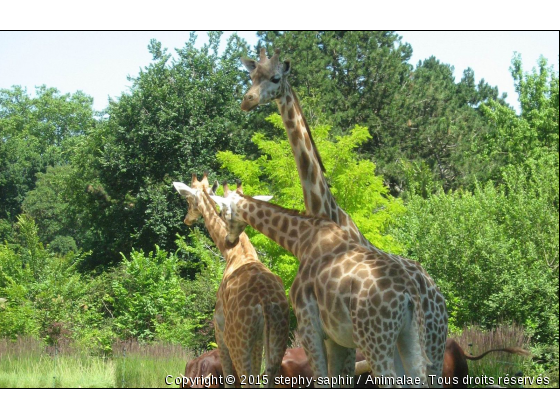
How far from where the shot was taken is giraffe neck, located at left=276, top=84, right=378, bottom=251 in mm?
8461

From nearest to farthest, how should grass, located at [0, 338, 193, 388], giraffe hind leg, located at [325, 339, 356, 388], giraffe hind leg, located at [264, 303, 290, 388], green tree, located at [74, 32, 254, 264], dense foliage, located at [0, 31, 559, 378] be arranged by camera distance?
giraffe hind leg, located at [325, 339, 356, 388], giraffe hind leg, located at [264, 303, 290, 388], grass, located at [0, 338, 193, 388], dense foliage, located at [0, 31, 559, 378], green tree, located at [74, 32, 254, 264]

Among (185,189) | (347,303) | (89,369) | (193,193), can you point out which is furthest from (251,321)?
(89,369)

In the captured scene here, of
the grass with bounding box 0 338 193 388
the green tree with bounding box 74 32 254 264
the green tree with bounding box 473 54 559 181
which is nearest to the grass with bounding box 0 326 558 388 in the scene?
the grass with bounding box 0 338 193 388

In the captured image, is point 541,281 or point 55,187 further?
point 55,187

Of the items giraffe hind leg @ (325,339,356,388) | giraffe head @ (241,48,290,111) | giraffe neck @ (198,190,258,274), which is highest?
giraffe head @ (241,48,290,111)

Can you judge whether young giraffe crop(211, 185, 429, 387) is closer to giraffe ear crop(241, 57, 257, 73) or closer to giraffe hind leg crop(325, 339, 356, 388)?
giraffe hind leg crop(325, 339, 356, 388)

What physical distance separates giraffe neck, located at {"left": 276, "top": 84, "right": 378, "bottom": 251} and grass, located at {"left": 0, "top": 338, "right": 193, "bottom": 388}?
4.16 meters

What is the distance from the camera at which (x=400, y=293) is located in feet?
21.0

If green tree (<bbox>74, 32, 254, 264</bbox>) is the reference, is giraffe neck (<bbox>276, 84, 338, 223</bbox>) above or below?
below

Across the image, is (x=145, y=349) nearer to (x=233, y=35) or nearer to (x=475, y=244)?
(x=475, y=244)

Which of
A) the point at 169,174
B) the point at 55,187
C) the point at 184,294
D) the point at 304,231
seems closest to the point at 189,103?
the point at 169,174

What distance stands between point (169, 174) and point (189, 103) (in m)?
2.90

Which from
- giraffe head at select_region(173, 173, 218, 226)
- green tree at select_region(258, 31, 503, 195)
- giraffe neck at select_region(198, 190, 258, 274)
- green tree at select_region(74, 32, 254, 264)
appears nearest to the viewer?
giraffe neck at select_region(198, 190, 258, 274)

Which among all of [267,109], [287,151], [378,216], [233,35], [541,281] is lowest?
[541,281]
